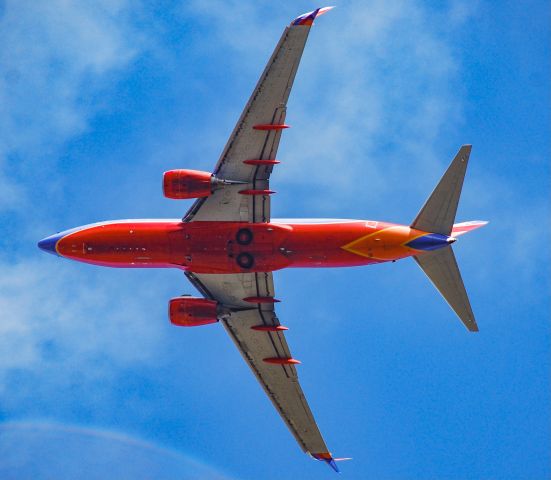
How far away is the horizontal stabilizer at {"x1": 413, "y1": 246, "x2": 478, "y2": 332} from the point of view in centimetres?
5919

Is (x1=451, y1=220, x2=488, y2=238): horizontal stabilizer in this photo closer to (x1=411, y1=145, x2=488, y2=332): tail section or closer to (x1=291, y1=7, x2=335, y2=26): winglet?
(x1=411, y1=145, x2=488, y2=332): tail section

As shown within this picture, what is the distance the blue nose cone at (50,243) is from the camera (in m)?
61.9

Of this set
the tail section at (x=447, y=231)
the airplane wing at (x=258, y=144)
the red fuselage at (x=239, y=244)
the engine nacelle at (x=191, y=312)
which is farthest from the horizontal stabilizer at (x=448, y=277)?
the engine nacelle at (x=191, y=312)

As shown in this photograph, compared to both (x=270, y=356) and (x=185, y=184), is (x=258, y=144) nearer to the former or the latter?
(x=185, y=184)

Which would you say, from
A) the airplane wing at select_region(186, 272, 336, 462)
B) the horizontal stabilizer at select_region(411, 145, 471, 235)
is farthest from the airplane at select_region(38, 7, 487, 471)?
the airplane wing at select_region(186, 272, 336, 462)

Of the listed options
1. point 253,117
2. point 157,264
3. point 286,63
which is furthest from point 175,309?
point 286,63

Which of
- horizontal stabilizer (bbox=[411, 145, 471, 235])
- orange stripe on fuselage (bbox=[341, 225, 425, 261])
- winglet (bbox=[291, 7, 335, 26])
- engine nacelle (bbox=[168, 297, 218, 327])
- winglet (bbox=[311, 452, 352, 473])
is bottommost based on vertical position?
winglet (bbox=[311, 452, 352, 473])

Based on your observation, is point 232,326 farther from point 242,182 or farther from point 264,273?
point 242,182

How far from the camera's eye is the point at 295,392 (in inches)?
2574

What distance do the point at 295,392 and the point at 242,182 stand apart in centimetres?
1538

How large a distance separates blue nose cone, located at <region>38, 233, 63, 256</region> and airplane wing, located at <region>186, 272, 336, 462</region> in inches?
373

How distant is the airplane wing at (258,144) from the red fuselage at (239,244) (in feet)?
3.19

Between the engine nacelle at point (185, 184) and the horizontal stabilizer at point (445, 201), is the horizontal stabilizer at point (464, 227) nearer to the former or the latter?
the horizontal stabilizer at point (445, 201)

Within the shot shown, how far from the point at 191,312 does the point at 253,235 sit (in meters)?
7.03
